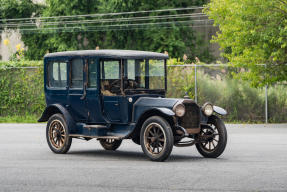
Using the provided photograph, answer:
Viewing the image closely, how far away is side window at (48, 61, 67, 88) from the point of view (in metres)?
14.9

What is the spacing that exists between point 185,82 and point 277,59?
159 inches

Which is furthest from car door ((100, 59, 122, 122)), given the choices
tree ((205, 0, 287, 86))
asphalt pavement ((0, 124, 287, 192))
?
tree ((205, 0, 287, 86))

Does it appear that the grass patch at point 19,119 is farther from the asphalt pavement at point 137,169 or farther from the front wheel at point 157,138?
the front wheel at point 157,138

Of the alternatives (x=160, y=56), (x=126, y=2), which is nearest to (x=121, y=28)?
(x=126, y=2)

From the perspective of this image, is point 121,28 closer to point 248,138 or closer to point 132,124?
point 248,138

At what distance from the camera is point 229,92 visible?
25.5 metres

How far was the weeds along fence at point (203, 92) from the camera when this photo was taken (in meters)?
24.9

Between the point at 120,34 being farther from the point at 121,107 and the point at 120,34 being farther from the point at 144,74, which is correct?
the point at 121,107

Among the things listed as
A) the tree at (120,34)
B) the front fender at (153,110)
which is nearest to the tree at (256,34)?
the front fender at (153,110)

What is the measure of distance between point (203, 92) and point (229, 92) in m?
0.99

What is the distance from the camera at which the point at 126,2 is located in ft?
138

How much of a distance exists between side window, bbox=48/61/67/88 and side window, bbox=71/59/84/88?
0.28 metres

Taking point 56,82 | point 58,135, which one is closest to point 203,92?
point 56,82

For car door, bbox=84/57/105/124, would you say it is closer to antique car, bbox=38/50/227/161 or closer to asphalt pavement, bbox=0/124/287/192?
antique car, bbox=38/50/227/161
